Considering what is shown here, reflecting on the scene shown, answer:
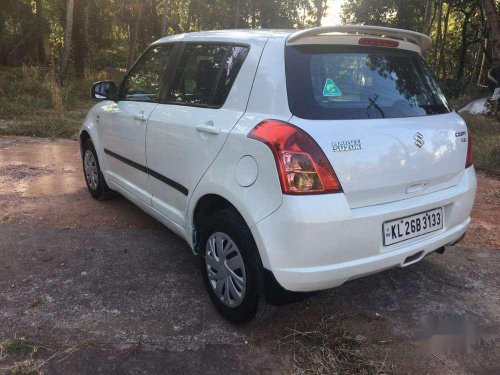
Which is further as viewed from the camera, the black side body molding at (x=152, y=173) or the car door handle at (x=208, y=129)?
the black side body molding at (x=152, y=173)

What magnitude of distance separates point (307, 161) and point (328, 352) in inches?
42.2

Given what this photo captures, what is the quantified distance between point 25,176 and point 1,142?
2709mm

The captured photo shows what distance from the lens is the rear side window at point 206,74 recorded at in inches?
113

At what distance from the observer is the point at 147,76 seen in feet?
12.8

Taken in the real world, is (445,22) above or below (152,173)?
above

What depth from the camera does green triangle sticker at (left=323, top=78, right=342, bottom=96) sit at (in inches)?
99.6

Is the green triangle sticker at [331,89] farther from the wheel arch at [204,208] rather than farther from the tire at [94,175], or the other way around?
the tire at [94,175]

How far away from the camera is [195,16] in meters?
31.4

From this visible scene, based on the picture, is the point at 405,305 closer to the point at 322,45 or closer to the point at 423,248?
the point at 423,248

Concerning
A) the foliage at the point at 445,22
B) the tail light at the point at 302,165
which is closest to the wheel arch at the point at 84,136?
the tail light at the point at 302,165

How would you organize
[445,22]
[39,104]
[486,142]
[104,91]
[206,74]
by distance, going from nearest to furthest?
[206,74] → [104,91] → [486,142] → [39,104] → [445,22]

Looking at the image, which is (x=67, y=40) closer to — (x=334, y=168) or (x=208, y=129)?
(x=208, y=129)

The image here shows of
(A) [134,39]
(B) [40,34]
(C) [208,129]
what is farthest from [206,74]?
(B) [40,34]

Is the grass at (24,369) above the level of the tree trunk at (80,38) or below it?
below
